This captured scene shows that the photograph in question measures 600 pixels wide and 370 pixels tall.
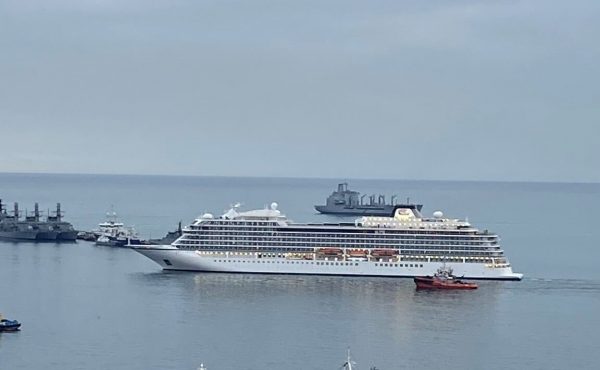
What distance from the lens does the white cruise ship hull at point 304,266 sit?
72.8 m

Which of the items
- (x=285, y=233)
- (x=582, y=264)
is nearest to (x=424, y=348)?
(x=285, y=233)

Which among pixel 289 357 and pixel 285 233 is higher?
pixel 285 233

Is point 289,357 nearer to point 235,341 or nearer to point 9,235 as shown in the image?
point 235,341

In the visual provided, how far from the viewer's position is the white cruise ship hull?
7281 centimetres

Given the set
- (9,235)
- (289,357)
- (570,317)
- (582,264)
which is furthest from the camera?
(9,235)

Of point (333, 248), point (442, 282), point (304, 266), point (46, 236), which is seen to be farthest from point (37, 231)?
point (442, 282)

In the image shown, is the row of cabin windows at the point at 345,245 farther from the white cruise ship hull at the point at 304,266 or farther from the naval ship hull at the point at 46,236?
the naval ship hull at the point at 46,236

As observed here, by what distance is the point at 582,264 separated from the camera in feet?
286

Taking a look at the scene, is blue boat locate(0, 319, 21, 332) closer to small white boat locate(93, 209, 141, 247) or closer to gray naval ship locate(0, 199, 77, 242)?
small white boat locate(93, 209, 141, 247)

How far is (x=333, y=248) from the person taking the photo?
74188mm

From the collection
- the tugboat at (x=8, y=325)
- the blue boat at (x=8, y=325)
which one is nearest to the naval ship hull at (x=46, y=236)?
the tugboat at (x=8, y=325)

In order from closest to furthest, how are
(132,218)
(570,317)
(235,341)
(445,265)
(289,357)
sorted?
(289,357)
(235,341)
(570,317)
(445,265)
(132,218)

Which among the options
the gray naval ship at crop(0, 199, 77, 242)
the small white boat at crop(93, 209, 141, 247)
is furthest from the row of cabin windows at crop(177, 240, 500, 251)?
the gray naval ship at crop(0, 199, 77, 242)

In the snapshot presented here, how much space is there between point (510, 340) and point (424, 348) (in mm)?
4972
